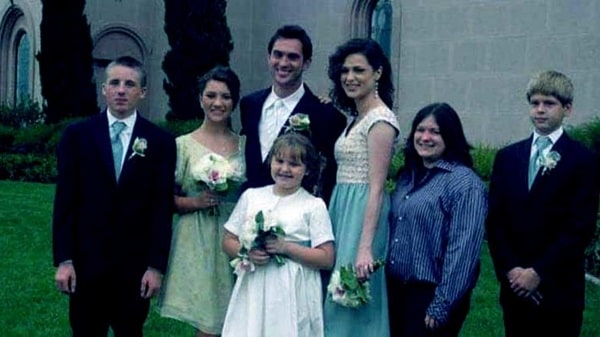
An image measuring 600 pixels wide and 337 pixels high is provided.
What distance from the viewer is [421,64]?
17.9 m

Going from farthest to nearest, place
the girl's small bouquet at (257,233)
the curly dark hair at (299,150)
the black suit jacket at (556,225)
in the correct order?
the curly dark hair at (299,150) < the girl's small bouquet at (257,233) < the black suit jacket at (556,225)

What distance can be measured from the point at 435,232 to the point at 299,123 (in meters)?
1.09

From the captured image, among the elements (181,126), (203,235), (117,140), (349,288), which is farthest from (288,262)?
(181,126)

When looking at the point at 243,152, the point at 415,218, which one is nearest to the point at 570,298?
the point at 415,218

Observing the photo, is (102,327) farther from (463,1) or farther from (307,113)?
(463,1)

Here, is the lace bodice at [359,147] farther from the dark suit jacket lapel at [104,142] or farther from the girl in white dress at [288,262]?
the dark suit jacket lapel at [104,142]

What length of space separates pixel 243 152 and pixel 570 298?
2.17 m

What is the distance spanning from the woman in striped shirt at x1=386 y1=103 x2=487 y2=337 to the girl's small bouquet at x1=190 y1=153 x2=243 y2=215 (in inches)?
39.8

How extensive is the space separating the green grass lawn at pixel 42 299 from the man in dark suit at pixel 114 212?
2345mm

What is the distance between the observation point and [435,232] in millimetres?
5453

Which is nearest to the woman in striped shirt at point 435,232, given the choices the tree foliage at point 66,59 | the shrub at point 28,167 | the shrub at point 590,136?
the shrub at point 590,136

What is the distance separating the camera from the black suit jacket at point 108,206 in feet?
19.3

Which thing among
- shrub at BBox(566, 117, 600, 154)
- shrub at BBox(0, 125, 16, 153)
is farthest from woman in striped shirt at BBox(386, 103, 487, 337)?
shrub at BBox(0, 125, 16, 153)

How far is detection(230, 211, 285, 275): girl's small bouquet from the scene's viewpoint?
565 cm
